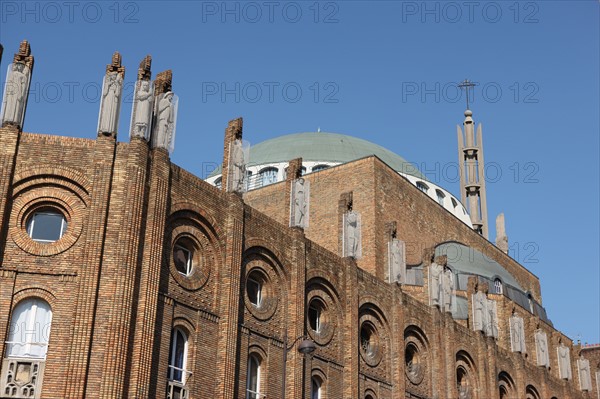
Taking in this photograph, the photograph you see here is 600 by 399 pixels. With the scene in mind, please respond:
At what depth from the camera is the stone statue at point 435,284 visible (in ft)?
142

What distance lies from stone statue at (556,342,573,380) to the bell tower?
2102cm

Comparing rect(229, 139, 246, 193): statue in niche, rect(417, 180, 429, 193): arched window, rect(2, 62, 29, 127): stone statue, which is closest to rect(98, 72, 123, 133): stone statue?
rect(2, 62, 29, 127): stone statue

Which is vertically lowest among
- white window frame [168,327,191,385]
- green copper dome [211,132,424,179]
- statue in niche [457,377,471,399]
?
white window frame [168,327,191,385]

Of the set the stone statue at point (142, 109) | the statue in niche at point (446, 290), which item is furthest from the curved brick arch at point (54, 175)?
the statue in niche at point (446, 290)

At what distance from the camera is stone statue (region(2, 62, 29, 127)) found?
2866 cm

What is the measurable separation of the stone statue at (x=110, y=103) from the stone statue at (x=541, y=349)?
32.9 meters

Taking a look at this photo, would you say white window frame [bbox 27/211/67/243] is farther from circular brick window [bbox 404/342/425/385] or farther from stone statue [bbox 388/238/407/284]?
circular brick window [bbox 404/342/425/385]

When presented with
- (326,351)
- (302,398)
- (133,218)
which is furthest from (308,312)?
(133,218)

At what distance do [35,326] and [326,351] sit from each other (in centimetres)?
1270

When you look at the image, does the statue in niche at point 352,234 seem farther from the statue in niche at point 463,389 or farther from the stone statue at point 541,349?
the stone statue at point 541,349

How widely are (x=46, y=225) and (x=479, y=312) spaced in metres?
26.0

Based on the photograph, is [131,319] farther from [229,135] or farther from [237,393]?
[229,135]

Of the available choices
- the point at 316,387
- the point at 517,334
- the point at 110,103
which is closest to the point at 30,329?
the point at 110,103

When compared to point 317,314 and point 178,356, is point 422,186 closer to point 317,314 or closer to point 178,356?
point 317,314
